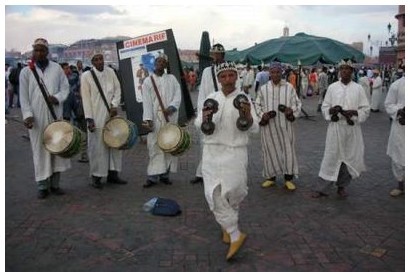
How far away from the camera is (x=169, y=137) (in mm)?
6551

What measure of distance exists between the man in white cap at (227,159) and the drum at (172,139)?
1.96m

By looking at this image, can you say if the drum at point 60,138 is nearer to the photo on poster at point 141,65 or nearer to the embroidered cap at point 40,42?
the embroidered cap at point 40,42

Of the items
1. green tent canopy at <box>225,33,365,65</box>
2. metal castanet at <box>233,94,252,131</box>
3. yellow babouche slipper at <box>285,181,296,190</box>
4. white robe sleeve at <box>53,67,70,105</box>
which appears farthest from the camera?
green tent canopy at <box>225,33,365,65</box>

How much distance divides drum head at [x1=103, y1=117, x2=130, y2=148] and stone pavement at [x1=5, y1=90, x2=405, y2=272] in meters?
0.64

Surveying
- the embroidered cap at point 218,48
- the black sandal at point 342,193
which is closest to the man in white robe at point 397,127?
the black sandal at point 342,193

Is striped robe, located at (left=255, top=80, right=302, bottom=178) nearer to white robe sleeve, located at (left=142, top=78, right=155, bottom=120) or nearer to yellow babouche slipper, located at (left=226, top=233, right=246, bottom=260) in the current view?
white robe sleeve, located at (left=142, top=78, right=155, bottom=120)

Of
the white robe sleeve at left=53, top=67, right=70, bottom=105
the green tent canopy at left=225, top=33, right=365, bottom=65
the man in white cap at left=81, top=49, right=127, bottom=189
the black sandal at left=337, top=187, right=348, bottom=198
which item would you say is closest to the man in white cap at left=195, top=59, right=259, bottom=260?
the black sandal at left=337, top=187, right=348, bottom=198

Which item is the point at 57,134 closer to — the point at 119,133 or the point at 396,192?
the point at 119,133

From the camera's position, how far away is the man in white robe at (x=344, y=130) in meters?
6.14

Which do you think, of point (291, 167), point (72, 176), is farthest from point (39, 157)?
point (291, 167)

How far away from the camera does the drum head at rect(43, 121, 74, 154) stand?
6.20 m

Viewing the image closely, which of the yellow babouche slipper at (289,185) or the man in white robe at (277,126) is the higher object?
the man in white robe at (277,126)

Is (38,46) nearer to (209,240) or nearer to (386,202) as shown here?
(209,240)

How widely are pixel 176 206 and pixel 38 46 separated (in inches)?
104
